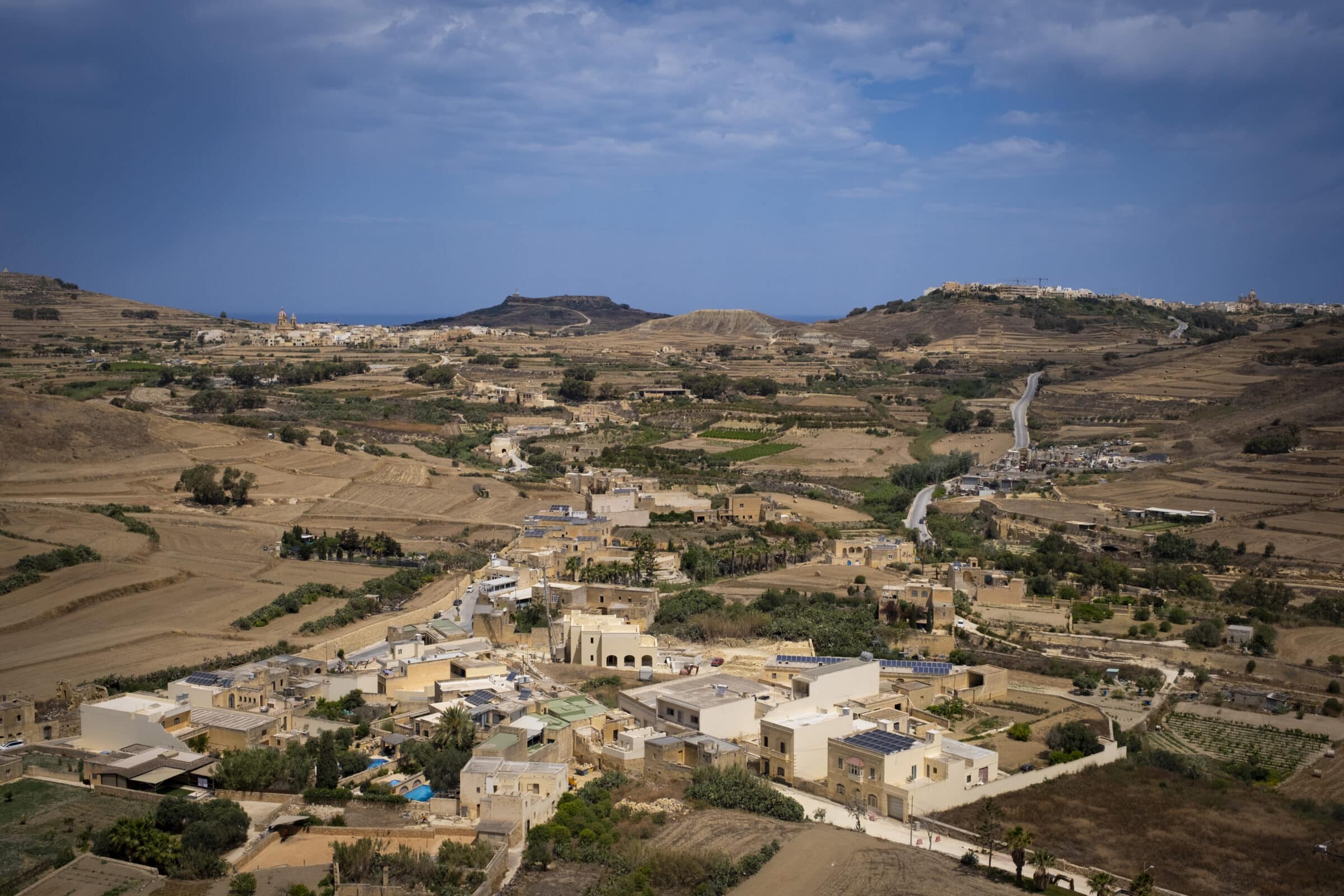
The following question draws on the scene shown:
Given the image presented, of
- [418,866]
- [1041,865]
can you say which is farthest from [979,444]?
[418,866]

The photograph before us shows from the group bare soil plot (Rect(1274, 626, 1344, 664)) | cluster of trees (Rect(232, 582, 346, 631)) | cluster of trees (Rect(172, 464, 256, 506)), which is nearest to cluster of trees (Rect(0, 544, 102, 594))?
cluster of trees (Rect(232, 582, 346, 631))

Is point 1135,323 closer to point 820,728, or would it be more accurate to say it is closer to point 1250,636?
point 1250,636

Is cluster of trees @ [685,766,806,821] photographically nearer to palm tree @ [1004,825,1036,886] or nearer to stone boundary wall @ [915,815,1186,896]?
stone boundary wall @ [915,815,1186,896]

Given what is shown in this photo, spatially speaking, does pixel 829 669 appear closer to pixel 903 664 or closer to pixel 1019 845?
pixel 903 664

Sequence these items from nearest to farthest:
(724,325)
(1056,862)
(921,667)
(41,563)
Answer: (1056,862)
(921,667)
(41,563)
(724,325)

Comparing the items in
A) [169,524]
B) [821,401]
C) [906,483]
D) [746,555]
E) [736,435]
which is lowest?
[746,555]

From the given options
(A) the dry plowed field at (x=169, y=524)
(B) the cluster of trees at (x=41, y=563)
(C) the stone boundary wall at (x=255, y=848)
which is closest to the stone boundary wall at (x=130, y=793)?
(C) the stone boundary wall at (x=255, y=848)

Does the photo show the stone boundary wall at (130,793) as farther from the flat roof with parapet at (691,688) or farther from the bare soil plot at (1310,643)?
the bare soil plot at (1310,643)

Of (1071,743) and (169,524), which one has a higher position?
(169,524)
